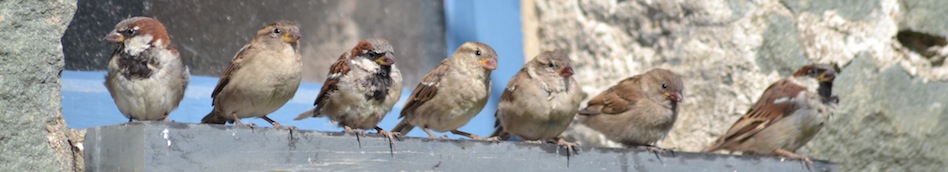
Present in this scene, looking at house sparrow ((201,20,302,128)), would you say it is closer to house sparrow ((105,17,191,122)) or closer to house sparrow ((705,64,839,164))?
house sparrow ((105,17,191,122))

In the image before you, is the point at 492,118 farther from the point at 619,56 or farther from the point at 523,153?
the point at 523,153

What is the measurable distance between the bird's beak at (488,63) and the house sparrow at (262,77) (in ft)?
2.39

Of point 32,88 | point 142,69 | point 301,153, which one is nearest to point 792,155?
point 301,153

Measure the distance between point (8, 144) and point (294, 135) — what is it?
0.69 metres

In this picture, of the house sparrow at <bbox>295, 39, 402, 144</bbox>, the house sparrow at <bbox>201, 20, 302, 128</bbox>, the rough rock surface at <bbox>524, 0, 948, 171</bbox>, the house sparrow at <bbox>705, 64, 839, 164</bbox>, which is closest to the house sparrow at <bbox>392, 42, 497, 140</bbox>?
the house sparrow at <bbox>295, 39, 402, 144</bbox>

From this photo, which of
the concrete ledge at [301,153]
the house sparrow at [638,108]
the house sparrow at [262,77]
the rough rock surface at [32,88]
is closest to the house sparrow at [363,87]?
the house sparrow at [262,77]

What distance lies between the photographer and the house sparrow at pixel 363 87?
4.26m

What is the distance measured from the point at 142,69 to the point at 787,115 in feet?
9.04

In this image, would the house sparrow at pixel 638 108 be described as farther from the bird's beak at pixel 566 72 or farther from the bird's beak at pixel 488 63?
the bird's beak at pixel 488 63

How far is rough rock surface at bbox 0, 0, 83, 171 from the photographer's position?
344cm

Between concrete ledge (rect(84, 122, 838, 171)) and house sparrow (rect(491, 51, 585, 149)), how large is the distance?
47cm

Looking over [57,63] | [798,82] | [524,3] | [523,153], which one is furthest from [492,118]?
[57,63]

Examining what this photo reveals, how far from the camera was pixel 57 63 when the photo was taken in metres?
3.57

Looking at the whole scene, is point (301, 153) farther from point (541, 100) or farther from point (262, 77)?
point (541, 100)
